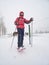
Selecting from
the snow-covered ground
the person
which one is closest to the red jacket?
the person

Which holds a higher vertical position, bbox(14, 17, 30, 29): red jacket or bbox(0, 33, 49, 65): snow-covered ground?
bbox(14, 17, 30, 29): red jacket

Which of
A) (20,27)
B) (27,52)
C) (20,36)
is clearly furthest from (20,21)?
(27,52)

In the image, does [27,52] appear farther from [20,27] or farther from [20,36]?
[20,27]

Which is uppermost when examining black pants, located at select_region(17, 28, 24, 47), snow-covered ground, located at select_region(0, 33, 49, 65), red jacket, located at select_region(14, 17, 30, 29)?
red jacket, located at select_region(14, 17, 30, 29)

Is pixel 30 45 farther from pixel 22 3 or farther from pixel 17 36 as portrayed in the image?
pixel 22 3

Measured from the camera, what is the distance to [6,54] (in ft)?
6.82

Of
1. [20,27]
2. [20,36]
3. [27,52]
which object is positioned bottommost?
[27,52]

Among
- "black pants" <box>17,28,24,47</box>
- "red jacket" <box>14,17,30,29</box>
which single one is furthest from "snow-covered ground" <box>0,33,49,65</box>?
"red jacket" <box>14,17,30,29</box>

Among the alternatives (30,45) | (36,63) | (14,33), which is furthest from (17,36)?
(36,63)

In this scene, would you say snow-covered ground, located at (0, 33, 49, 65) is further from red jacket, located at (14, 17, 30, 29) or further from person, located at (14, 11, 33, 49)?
red jacket, located at (14, 17, 30, 29)

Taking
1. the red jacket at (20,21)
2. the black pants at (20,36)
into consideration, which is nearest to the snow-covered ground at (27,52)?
the black pants at (20,36)

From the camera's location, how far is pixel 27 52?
83.7 inches

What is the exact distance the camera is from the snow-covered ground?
6.81 feet

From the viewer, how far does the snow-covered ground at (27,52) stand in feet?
6.81
